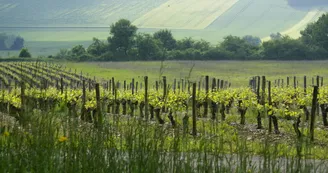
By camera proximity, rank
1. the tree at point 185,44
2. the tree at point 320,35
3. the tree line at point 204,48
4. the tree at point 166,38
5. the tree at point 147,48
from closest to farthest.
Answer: the tree line at point 204,48, the tree at point 320,35, the tree at point 147,48, the tree at point 185,44, the tree at point 166,38

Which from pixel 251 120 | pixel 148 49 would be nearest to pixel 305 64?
pixel 148 49

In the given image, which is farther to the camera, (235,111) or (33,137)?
(235,111)

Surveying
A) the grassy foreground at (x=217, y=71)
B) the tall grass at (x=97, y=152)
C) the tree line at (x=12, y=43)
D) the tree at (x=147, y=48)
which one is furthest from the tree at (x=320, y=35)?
the tall grass at (x=97, y=152)

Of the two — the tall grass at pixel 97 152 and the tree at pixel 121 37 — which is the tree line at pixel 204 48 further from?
the tall grass at pixel 97 152

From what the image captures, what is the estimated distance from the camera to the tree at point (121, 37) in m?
133

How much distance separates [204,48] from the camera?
135 metres

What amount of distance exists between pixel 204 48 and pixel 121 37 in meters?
17.8

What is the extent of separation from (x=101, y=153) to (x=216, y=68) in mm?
80772

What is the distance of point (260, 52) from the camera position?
116m

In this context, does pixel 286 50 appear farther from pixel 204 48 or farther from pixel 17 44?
pixel 17 44

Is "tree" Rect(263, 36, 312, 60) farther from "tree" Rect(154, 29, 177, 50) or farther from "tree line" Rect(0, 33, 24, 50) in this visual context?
"tree line" Rect(0, 33, 24, 50)

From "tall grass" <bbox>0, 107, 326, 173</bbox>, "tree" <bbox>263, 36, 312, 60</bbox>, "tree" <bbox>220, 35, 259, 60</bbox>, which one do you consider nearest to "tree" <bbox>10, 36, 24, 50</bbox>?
"tree" <bbox>220, 35, 259, 60</bbox>

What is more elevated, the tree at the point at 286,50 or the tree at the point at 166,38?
the tree at the point at 166,38

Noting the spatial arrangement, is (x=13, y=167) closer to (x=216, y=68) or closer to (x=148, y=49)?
(x=216, y=68)
